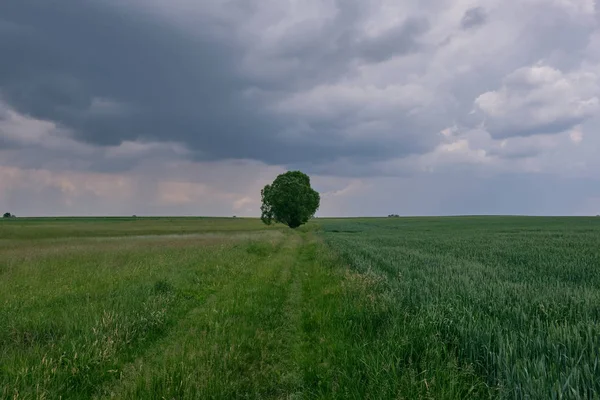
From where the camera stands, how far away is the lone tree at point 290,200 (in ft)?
209

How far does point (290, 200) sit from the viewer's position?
2501 inches

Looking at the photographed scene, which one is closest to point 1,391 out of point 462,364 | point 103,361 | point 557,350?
point 103,361

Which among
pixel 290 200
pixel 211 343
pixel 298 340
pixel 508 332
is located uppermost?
pixel 290 200

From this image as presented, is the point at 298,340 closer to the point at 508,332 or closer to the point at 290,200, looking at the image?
the point at 508,332

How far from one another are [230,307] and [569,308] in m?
7.71

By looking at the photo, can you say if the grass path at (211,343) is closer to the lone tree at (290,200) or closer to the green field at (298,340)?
the green field at (298,340)

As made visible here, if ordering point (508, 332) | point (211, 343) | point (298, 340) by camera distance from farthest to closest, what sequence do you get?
point (298, 340), point (211, 343), point (508, 332)

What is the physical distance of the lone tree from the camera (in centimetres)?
6375

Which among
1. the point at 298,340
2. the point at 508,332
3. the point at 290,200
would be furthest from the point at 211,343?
the point at 290,200

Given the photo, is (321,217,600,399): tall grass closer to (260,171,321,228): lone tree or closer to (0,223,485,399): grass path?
(0,223,485,399): grass path

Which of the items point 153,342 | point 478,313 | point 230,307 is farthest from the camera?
point 230,307

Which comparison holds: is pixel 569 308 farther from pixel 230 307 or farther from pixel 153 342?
pixel 153 342

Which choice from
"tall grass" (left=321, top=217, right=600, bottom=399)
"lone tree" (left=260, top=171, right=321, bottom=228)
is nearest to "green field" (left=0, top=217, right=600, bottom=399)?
"tall grass" (left=321, top=217, right=600, bottom=399)

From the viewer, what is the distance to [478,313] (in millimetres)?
6141
